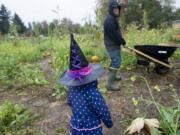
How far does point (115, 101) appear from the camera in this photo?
17.8 ft

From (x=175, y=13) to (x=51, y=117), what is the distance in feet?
143

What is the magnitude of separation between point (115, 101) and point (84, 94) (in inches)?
98.2

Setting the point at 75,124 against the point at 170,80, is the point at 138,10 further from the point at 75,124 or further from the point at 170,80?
the point at 75,124

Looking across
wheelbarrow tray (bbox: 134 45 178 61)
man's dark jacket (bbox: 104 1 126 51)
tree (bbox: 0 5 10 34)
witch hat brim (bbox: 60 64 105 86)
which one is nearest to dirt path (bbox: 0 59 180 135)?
wheelbarrow tray (bbox: 134 45 178 61)

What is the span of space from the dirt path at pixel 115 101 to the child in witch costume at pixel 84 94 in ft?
3.38

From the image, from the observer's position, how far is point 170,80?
6.55m

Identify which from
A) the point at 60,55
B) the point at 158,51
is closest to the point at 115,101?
the point at 158,51

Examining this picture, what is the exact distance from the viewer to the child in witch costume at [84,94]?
116 inches

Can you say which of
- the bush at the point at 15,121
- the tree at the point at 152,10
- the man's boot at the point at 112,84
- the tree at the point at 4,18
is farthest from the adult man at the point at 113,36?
the tree at the point at 4,18

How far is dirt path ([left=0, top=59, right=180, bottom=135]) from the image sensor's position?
4652mm

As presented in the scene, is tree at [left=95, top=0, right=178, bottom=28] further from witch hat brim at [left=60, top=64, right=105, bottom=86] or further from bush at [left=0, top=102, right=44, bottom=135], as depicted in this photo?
witch hat brim at [left=60, top=64, right=105, bottom=86]

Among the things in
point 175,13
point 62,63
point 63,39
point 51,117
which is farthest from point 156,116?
point 175,13

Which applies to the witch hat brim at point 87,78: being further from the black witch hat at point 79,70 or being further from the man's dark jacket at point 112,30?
the man's dark jacket at point 112,30

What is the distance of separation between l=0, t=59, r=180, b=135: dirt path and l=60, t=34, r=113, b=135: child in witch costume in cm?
103
